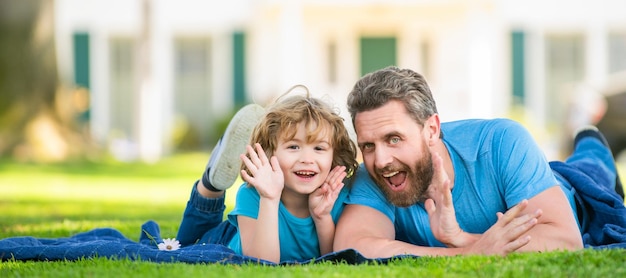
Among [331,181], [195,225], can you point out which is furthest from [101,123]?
[331,181]

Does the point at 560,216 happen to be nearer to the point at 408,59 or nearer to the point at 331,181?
the point at 331,181

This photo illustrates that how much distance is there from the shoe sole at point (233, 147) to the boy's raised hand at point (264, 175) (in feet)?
3.41

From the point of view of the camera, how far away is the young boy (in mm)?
4289

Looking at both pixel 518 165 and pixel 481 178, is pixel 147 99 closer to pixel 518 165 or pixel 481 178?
pixel 481 178

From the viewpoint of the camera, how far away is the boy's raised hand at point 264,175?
425cm

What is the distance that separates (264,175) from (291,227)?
42cm

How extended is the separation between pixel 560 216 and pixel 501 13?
47.3 feet

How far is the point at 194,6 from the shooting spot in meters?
19.8

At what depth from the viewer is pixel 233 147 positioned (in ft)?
18.0

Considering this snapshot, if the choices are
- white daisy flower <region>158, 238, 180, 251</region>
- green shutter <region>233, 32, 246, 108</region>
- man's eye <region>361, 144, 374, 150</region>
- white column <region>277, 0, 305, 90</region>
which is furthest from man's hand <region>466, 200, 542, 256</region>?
green shutter <region>233, 32, 246, 108</region>

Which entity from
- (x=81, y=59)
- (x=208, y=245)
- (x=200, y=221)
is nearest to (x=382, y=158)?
(x=208, y=245)

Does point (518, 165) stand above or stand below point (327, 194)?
above

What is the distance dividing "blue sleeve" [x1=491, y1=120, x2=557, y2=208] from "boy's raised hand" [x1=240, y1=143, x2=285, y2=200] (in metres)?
1.08

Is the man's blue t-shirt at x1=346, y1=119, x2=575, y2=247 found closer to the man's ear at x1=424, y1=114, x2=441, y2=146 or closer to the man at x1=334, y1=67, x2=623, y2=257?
the man at x1=334, y1=67, x2=623, y2=257
